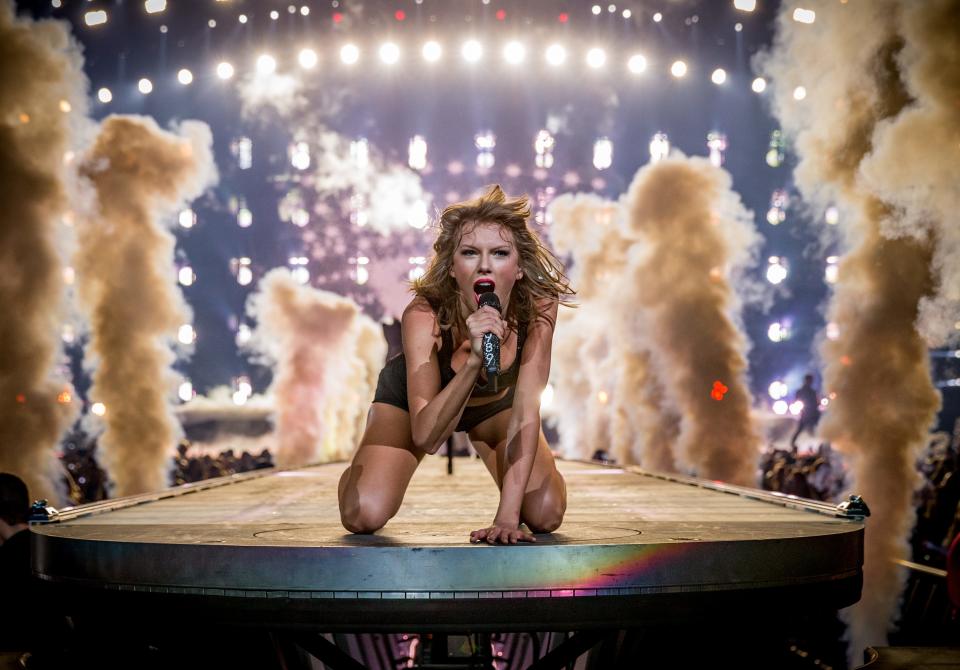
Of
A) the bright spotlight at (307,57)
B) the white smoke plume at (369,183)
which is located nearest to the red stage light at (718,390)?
the white smoke plume at (369,183)

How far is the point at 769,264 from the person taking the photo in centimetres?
2497

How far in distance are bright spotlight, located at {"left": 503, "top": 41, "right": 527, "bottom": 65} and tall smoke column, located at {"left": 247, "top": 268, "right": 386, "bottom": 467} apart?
10843 mm

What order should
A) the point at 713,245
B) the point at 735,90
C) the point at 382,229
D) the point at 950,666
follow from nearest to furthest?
the point at 950,666 < the point at 735,90 < the point at 713,245 < the point at 382,229

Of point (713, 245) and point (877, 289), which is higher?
point (713, 245)

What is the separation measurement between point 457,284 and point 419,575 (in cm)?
112

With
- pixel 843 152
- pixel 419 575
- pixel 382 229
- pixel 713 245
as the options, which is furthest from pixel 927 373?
pixel 382 229

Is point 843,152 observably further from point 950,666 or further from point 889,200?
point 950,666

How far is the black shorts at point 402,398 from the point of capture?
145 inches

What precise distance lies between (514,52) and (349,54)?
264cm

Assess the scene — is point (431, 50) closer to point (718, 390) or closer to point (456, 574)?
point (718, 390)

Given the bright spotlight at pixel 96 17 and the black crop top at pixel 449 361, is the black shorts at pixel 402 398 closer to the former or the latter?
the black crop top at pixel 449 361

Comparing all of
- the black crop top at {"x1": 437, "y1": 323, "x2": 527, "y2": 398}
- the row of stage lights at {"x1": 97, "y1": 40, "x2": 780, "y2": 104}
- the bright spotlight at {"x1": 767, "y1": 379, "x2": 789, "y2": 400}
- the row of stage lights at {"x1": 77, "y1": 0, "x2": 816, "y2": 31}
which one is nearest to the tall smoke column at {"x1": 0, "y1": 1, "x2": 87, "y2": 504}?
the row of stage lights at {"x1": 77, "y1": 0, "x2": 816, "y2": 31}

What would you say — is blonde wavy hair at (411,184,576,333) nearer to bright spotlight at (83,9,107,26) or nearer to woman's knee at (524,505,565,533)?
woman's knee at (524,505,565,533)

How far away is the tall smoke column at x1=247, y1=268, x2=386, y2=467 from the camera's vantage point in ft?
79.4
